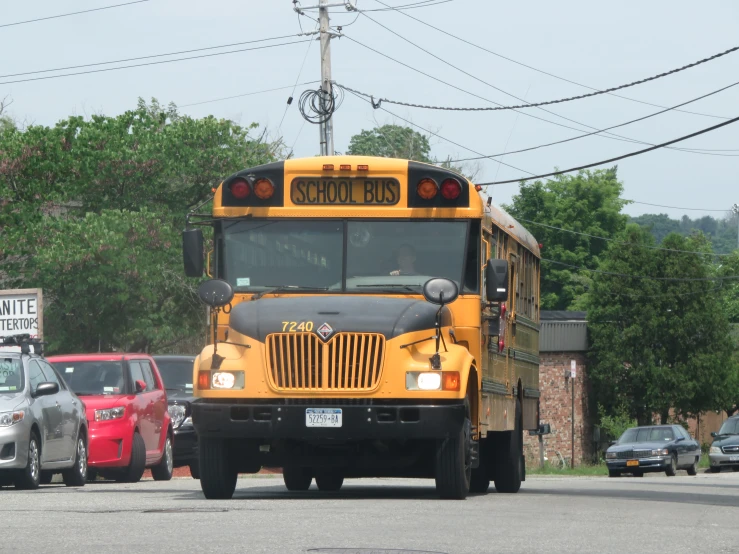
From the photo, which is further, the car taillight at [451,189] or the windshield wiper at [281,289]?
the car taillight at [451,189]

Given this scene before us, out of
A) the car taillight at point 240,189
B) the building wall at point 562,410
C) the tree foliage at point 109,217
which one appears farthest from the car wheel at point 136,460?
the building wall at point 562,410


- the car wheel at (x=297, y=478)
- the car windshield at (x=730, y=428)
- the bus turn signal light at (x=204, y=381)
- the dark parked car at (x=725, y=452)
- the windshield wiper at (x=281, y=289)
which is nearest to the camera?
the bus turn signal light at (x=204, y=381)

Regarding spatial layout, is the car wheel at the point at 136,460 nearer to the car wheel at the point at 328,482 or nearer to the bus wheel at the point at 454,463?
the car wheel at the point at 328,482

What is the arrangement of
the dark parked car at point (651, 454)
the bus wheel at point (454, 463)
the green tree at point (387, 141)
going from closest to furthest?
1. the bus wheel at point (454, 463)
2. the dark parked car at point (651, 454)
3. the green tree at point (387, 141)

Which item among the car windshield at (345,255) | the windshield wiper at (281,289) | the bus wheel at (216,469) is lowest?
the bus wheel at (216,469)

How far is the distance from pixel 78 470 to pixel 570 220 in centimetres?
7178

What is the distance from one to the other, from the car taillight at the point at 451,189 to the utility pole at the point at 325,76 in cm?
2017

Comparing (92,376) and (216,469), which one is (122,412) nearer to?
(92,376)

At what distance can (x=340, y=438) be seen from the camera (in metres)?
13.7

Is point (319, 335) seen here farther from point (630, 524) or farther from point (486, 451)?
point (486, 451)

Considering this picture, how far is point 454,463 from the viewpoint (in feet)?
46.3

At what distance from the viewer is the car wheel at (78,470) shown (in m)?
19.8

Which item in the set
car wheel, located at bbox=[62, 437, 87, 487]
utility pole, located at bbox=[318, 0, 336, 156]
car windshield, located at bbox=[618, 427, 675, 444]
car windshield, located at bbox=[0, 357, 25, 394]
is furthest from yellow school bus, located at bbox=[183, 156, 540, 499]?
car windshield, located at bbox=[618, 427, 675, 444]

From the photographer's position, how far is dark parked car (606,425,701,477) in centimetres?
3975
